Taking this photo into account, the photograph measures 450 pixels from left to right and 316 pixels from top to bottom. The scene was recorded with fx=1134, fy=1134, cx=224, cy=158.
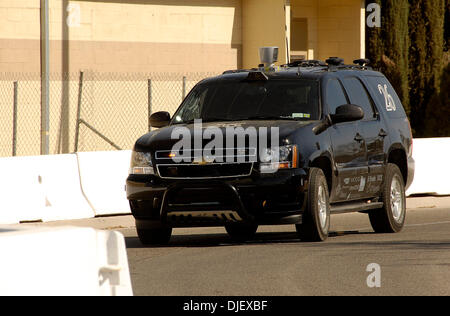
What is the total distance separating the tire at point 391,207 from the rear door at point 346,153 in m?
0.64

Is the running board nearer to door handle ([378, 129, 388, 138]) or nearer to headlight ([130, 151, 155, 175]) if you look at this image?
door handle ([378, 129, 388, 138])

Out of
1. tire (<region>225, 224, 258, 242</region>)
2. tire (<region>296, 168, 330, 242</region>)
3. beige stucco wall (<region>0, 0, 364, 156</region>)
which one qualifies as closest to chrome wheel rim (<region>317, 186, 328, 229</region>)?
tire (<region>296, 168, 330, 242</region>)

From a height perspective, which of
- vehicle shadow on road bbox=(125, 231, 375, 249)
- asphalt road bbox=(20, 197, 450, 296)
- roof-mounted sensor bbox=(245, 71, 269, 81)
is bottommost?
vehicle shadow on road bbox=(125, 231, 375, 249)

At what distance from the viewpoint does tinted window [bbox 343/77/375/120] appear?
14.4m

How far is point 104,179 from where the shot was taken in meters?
17.2

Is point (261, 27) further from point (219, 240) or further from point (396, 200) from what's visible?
point (219, 240)

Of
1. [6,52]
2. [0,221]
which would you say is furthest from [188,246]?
[6,52]

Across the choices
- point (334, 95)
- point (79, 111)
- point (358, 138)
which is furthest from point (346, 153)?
point (79, 111)

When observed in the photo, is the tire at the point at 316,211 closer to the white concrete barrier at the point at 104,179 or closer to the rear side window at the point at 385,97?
the rear side window at the point at 385,97

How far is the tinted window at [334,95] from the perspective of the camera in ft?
45.0

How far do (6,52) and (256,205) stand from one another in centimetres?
1641

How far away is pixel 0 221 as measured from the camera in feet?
51.8

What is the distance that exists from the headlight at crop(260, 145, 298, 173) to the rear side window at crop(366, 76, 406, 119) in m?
2.86
